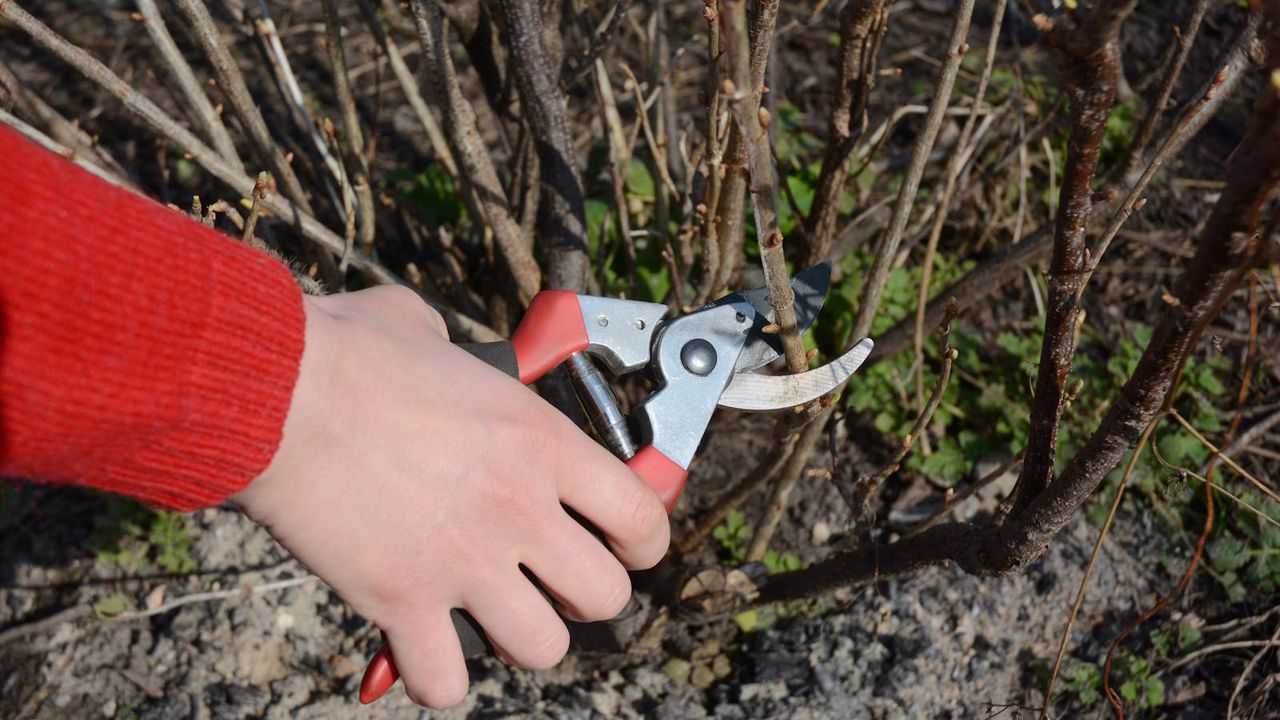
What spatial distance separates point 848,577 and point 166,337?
1.29 meters

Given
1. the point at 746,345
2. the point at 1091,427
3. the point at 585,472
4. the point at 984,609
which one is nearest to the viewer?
the point at 585,472

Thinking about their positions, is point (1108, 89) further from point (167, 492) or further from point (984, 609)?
point (984, 609)

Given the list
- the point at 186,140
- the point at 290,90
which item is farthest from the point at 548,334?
the point at 290,90

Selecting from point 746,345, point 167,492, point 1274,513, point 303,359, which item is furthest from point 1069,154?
point 1274,513

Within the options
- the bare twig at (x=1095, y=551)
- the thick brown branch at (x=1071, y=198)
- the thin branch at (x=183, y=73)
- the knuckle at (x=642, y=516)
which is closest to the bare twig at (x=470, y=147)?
the thin branch at (x=183, y=73)

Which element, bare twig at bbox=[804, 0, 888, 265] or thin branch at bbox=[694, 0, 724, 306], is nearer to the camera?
thin branch at bbox=[694, 0, 724, 306]

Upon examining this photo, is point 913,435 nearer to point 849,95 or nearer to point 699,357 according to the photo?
point 699,357

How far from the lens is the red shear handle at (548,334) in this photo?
153 centimetres

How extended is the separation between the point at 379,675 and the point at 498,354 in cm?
53

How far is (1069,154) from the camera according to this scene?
101cm

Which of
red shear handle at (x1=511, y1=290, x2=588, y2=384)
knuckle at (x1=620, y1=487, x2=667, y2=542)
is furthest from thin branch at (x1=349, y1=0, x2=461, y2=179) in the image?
knuckle at (x1=620, y1=487, x2=667, y2=542)

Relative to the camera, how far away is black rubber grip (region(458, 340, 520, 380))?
146 cm

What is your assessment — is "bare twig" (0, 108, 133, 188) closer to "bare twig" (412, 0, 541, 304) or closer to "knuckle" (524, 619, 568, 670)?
"bare twig" (412, 0, 541, 304)

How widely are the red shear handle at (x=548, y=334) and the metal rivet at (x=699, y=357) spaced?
0.58ft
